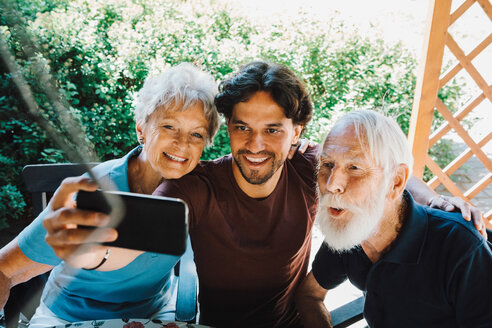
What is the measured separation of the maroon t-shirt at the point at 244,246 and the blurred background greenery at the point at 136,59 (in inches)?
70.9

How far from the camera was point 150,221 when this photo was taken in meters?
0.76

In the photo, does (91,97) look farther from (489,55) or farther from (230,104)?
(489,55)

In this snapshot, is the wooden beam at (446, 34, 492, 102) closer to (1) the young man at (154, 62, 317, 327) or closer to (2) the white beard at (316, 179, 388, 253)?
(1) the young man at (154, 62, 317, 327)

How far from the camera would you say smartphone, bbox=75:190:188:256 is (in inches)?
29.7

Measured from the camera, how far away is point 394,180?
1423 mm

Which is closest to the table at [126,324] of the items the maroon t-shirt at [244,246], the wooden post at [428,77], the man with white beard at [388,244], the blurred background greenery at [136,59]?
the maroon t-shirt at [244,246]

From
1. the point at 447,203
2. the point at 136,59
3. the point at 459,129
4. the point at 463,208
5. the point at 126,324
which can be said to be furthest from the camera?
the point at 136,59

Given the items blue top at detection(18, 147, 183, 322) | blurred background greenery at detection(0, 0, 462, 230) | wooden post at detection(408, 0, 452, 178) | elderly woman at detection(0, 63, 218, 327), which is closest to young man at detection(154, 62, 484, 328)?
elderly woman at detection(0, 63, 218, 327)

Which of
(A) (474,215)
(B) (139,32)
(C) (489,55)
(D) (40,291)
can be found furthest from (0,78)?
(C) (489,55)

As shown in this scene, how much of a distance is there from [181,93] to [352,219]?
94cm

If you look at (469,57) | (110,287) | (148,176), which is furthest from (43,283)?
(469,57)

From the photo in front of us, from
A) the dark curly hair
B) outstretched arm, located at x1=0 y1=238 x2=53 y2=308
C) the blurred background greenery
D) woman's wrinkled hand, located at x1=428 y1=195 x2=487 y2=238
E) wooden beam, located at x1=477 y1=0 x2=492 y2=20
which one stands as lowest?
woman's wrinkled hand, located at x1=428 y1=195 x2=487 y2=238

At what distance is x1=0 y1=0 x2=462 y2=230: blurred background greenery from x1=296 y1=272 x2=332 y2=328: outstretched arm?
209cm

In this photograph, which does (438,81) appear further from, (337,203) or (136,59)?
(136,59)
